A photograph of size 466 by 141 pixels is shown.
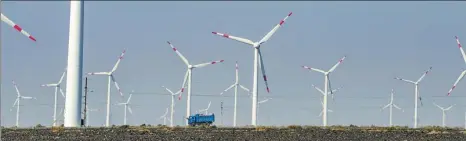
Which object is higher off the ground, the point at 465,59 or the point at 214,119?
the point at 465,59

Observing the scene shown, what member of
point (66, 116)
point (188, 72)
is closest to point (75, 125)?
point (66, 116)

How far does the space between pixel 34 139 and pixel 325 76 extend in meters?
101

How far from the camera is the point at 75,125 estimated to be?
188ft

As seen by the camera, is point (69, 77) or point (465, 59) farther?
point (465, 59)

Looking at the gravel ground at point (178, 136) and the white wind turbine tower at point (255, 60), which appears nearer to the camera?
the gravel ground at point (178, 136)

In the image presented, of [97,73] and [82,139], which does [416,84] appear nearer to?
[97,73]

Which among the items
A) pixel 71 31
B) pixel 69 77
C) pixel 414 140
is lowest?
pixel 414 140

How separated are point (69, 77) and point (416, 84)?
114291 mm

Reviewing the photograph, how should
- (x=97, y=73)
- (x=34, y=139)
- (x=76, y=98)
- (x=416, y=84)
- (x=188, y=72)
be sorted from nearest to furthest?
(x=34, y=139), (x=76, y=98), (x=188, y=72), (x=97, y=73), (x=416, y=84)

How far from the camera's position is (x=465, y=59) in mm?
117500

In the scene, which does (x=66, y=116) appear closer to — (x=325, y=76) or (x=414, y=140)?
(x=414, y=140)

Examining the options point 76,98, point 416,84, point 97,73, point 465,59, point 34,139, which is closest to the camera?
point 34,139

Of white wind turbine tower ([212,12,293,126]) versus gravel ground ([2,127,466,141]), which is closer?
gravel ground ([2,127,466,141])

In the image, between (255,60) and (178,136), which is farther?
(255,60)
